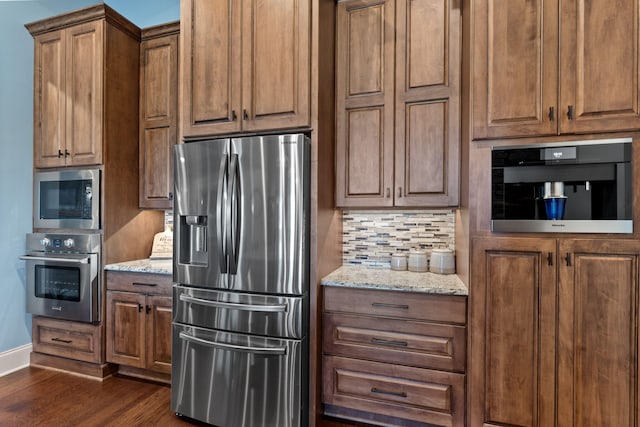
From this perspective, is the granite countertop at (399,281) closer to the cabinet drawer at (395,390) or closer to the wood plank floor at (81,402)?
the cabinet drawer at (395,390)

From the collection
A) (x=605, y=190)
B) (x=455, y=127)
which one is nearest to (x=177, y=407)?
(x=455, y=127)

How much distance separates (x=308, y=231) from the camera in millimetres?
1854

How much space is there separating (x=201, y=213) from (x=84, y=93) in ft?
5.25

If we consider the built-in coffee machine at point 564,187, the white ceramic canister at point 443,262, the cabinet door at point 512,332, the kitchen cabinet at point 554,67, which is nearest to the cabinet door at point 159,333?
the white ceramic canister at point 443,262

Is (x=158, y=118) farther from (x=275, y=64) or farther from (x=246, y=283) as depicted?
(x=246, y=283)

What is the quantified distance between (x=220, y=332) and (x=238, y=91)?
147 centimetres

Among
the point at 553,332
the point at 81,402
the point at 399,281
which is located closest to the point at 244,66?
the point at 399,281

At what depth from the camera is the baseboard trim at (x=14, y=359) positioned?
2559 mm

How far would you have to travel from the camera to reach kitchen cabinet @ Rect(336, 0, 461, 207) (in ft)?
6.56

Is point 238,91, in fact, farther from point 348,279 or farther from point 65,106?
point 65,106

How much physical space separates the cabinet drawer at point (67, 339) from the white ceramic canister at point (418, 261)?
2.43 m

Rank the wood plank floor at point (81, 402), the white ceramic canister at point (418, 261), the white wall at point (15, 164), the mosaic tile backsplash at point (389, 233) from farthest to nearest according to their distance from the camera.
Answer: the white wall at point (15, 164) → the mosaic tile backsplash at point (389, 233) → the white ceramic canister at point (418, 261) → the wood plank floor at point (81, 402)

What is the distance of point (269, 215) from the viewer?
1814mm

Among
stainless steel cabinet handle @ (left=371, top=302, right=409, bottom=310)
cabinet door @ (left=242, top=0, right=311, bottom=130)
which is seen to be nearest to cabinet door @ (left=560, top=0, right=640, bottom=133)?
stainless steel cabinet handle @ (left=371, top=302, right=409, bottom=310)
